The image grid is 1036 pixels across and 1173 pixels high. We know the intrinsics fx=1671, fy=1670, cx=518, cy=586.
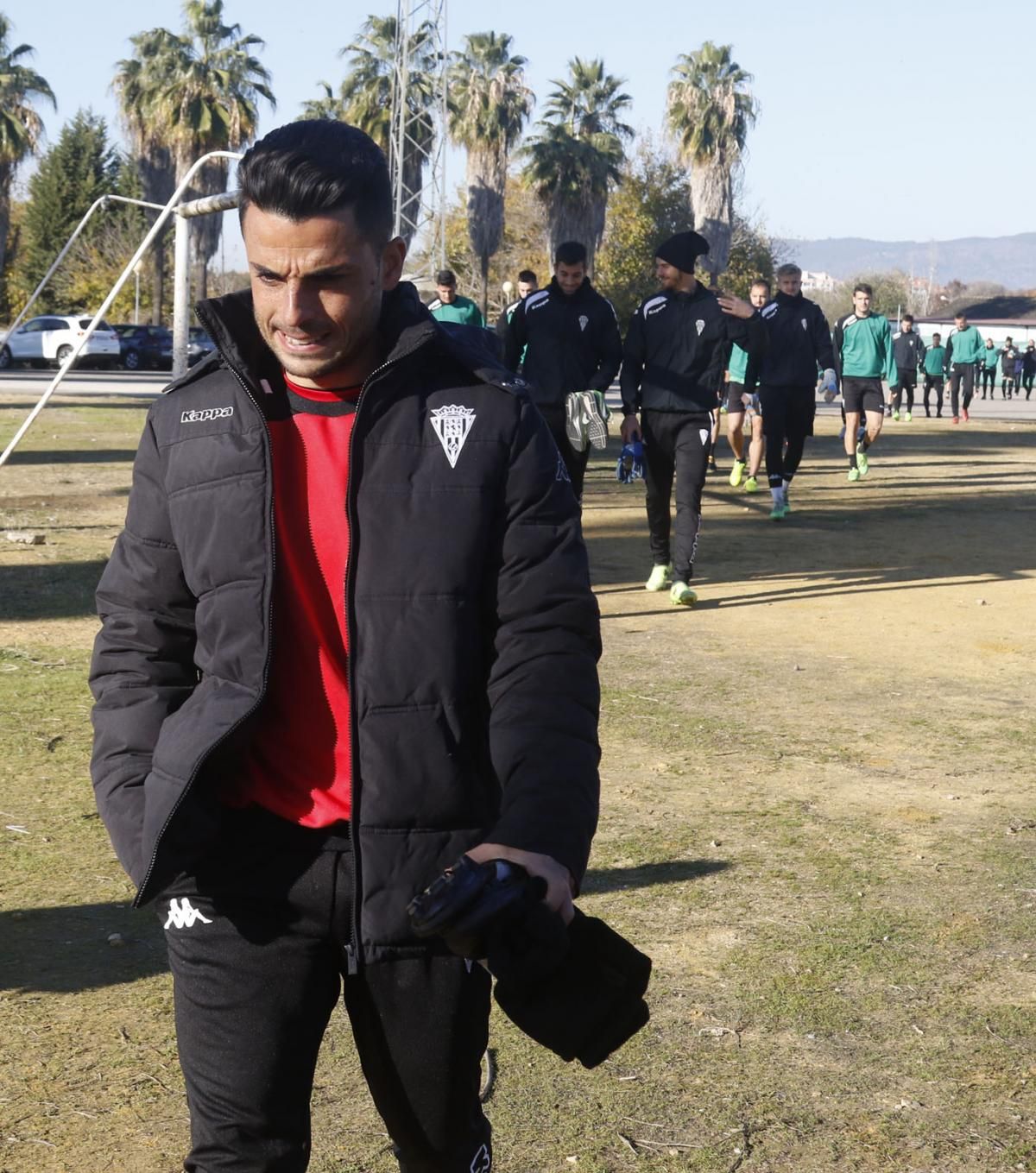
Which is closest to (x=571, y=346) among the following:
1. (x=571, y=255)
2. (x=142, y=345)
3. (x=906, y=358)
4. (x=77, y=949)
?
(x=571, y=255)

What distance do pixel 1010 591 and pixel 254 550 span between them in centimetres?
949

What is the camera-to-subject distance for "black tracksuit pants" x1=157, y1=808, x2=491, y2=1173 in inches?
91.9

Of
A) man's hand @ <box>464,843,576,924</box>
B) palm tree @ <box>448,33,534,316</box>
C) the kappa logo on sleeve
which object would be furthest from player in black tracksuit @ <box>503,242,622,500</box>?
palm tree @ <box>448,33,534,316</box>

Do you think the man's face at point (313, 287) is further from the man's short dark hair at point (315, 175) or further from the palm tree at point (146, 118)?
the palm tree at point (146, 118)

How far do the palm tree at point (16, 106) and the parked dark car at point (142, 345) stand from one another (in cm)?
1047

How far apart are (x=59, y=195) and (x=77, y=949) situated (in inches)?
2684

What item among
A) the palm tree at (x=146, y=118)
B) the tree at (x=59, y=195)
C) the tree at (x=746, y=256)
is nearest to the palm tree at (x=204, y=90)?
the palm tree at (x=146, y=118)

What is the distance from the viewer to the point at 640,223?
68188 mm

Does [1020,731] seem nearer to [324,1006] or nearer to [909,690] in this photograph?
[909,690]

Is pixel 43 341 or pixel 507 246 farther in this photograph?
pixel 507 246

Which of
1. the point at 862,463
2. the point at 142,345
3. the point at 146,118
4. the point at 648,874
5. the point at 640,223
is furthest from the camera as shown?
the point at 640,223

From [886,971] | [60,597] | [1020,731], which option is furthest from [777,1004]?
[60,597]

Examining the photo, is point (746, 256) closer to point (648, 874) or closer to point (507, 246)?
point (507, 246)

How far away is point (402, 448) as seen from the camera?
2.27m
